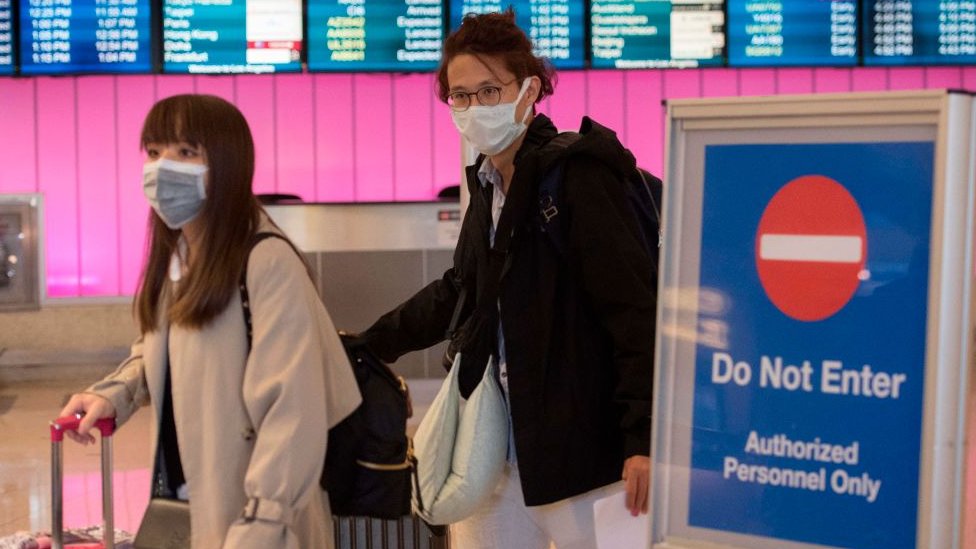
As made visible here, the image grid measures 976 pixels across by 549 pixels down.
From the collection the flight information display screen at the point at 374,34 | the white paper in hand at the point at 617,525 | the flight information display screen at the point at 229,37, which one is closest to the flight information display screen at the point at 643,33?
the flight information display screen at the point at 374,34

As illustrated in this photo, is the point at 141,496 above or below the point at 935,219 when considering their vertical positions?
below

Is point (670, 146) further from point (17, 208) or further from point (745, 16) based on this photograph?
point (17, 208)

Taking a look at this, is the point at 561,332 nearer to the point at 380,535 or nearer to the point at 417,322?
the point at 417,322

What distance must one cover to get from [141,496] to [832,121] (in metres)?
4.30

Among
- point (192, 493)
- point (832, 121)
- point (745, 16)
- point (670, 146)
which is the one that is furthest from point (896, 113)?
point (745, 16)

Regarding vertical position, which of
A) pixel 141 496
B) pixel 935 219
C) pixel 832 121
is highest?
pixel 832 121

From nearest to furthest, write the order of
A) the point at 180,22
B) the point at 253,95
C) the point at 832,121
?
the point at 832,121 → the point at 180,22 → the point at 253,95

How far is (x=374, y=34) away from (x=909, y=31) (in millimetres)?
3455

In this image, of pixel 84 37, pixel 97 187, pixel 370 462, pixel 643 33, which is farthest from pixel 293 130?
pixel 370 462

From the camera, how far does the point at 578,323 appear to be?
232 cm

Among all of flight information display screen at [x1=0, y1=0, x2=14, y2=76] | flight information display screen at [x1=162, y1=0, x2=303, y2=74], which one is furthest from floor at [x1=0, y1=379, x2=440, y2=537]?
flight information display screen at [x1=162, y1=0, x2=303, y2=74]

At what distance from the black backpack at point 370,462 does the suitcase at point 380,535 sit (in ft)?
2.70

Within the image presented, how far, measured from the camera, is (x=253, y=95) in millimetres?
8914

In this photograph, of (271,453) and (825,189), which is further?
(271,453)
